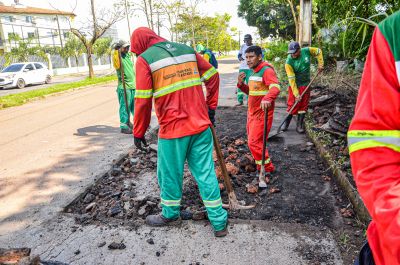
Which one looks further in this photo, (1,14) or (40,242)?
(1,14)

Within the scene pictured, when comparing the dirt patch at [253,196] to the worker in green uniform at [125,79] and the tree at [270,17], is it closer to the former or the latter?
the worker in green uniform at [125,79]

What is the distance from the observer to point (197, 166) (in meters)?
2.99

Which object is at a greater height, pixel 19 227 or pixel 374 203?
pixel 374 203

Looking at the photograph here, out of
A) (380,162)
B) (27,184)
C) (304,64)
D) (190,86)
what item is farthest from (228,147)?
(380,162)

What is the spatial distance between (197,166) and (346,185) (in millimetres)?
1821

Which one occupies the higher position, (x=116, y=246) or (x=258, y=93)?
(x=258, y=93)

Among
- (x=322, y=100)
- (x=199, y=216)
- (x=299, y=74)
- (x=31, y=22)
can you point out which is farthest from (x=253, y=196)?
(x=31, y=22)

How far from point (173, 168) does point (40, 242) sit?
144 cm

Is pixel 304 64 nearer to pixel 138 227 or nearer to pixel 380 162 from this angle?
pixel 138 227

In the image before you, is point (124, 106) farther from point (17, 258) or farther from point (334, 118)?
point (17, 258)

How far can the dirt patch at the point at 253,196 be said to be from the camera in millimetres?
3176

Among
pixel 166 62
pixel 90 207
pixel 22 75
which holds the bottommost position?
pixel 90 207

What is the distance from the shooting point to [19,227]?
3.23m

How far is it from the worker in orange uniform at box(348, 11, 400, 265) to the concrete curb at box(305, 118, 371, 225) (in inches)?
90.1
